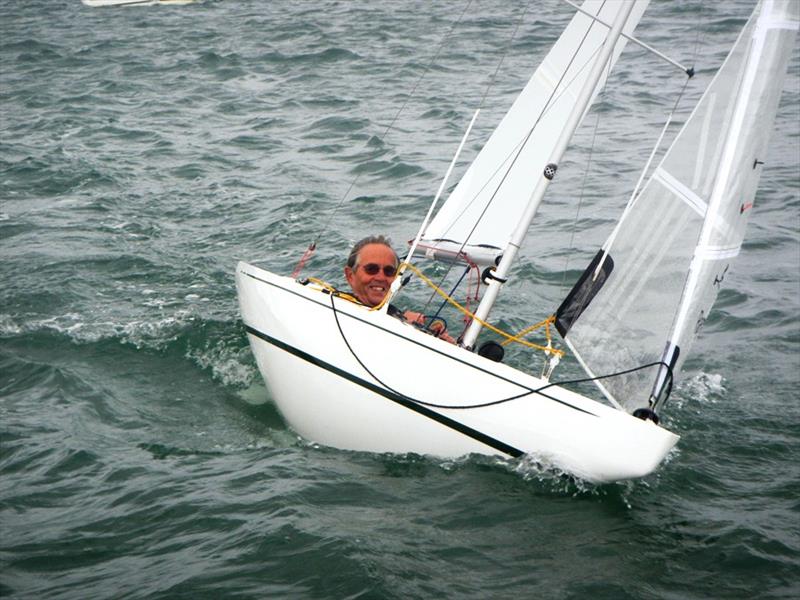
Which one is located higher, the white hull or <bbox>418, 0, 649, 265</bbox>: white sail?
<bbox>418, 0, 649, 265</bbox>: white sail

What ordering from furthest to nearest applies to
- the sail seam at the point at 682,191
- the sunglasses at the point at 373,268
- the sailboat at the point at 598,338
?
the sunglasses at the point at 373,268
the sail seam at the point at 682,191
the sailboat at the point at 598,338

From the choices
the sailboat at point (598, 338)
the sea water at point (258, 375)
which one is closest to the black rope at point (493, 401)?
the sailboat at point (598, 338)

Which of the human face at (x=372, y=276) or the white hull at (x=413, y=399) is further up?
the human face at (x=372, y=276)

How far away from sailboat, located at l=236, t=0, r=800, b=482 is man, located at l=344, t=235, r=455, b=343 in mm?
130

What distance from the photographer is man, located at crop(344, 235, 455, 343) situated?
18.0 feet

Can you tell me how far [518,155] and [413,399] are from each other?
103 inches

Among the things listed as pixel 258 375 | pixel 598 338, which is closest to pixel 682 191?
pixel 598 338

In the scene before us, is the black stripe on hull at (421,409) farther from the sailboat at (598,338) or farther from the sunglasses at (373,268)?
the sunglasses at (373,268)

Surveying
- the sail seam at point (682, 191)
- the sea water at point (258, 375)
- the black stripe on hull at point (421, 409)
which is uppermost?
the sail seam at point (682, 191)

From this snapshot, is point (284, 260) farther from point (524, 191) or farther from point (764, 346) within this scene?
point (764, 346)

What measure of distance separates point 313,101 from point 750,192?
31.5 ft

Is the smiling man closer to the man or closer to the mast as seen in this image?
the man

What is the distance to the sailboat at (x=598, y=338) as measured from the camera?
4777 mm

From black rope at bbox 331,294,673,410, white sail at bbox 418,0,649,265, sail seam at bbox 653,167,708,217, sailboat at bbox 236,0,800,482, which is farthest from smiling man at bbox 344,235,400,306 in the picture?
sail seam at bbox 653,167,708,217
